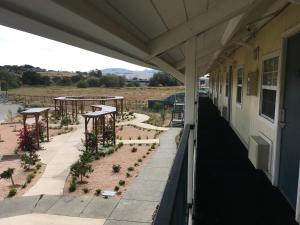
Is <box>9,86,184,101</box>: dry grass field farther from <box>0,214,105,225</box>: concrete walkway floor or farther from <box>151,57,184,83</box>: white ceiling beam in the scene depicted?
<box>151,57,184,83</box>: white ceiling beam

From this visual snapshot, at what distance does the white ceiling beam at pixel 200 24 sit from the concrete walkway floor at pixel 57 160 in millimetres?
5952

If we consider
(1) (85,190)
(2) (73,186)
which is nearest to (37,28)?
(1) (85,190)

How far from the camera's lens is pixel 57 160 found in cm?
1152

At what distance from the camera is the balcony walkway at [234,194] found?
141 inches

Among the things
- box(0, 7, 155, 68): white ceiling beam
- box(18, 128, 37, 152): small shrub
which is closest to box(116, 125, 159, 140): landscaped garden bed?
box(18, 128, 37, 152): small shrub

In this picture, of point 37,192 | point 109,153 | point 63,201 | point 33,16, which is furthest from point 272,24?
point 109,153

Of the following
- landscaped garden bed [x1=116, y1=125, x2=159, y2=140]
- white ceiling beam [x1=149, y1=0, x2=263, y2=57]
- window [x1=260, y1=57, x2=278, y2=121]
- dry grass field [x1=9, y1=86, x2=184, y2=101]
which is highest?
white ceiling beam [x1=149, y1=0, x2=263, y2=57]

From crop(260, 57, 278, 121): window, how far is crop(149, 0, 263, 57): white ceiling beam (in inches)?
91.0

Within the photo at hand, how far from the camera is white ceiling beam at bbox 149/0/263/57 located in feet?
8.99

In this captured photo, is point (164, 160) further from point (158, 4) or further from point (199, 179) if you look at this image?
point (158, 4)

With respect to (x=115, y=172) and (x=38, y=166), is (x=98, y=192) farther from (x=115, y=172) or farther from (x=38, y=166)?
(x=38, y=166)

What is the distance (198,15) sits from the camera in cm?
286

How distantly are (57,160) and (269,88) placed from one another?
8.49 metres

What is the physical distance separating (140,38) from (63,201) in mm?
5472
